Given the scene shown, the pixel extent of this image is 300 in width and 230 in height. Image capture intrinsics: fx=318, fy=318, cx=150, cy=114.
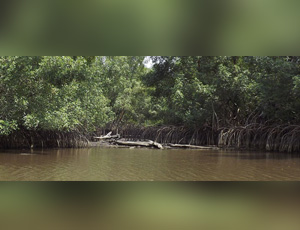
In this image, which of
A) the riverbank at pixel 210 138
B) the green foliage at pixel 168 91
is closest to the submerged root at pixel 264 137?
the riverbank at pixel 210 138

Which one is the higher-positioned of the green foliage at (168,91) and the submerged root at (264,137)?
the green foliage at (168,91)

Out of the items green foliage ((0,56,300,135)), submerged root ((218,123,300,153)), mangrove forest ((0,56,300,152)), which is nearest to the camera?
green foliage ((0,56,300,135))

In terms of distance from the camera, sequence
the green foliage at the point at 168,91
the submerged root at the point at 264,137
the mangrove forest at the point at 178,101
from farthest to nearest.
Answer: the submerged root at the point at 264,137, the mangrove forest at the point at 178,101, the green foliage at the point at 168,91

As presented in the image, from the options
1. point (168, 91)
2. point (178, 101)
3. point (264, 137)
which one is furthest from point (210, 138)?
point (168, 91)

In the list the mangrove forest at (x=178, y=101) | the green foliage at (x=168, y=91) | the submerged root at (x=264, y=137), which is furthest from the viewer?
the submerged root at (x=264, y=137)

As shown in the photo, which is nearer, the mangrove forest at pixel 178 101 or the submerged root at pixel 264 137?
the mangrove forest at pixel 178 101

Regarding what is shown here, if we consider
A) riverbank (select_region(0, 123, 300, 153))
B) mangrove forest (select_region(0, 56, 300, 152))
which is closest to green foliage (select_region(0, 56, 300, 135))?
mangrove forest (select_region(0, 56, 300, 152))

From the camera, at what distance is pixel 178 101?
15102 mm

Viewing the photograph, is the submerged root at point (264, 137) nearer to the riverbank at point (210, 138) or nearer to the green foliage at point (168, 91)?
the riverbank at point (210, 138)

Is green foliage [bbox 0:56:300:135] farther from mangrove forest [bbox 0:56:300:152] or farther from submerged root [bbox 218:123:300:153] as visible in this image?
submerged root [bbox 218:123:300:153]

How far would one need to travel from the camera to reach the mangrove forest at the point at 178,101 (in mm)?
8828

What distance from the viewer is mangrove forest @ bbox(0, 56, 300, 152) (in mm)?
8828

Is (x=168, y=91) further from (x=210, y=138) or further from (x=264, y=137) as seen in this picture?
(x=264, y=137)
